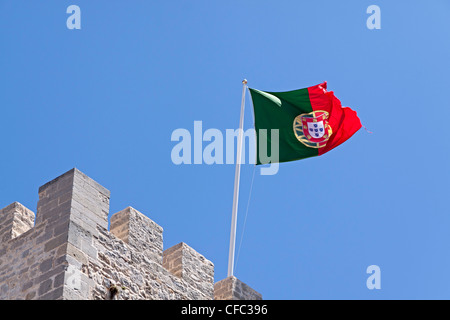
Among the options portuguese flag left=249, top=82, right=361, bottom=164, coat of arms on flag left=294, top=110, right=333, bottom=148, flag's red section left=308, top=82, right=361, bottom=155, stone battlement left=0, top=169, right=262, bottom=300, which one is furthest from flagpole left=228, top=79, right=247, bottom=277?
flag's red section left=308, top=82, right=361, bottom=155

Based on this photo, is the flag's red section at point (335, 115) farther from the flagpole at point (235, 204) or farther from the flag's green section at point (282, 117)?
the flagpole at point (235, 204)

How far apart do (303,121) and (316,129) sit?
1.08ft

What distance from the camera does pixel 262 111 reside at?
1019 inches

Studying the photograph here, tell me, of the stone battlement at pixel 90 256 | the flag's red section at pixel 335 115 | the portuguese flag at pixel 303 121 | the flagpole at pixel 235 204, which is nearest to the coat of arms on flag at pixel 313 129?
the portuguese flag at pixel 303 121

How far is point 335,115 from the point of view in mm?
26406

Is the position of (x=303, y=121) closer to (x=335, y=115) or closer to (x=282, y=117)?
(x=282, y=117)

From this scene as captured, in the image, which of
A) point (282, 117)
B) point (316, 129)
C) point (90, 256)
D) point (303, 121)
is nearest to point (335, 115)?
point (316, 129)

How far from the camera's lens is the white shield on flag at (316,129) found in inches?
1017

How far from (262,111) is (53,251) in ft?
24.3

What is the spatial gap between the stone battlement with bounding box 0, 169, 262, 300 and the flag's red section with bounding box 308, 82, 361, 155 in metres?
5.04

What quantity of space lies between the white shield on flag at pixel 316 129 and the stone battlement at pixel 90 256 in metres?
4.60
